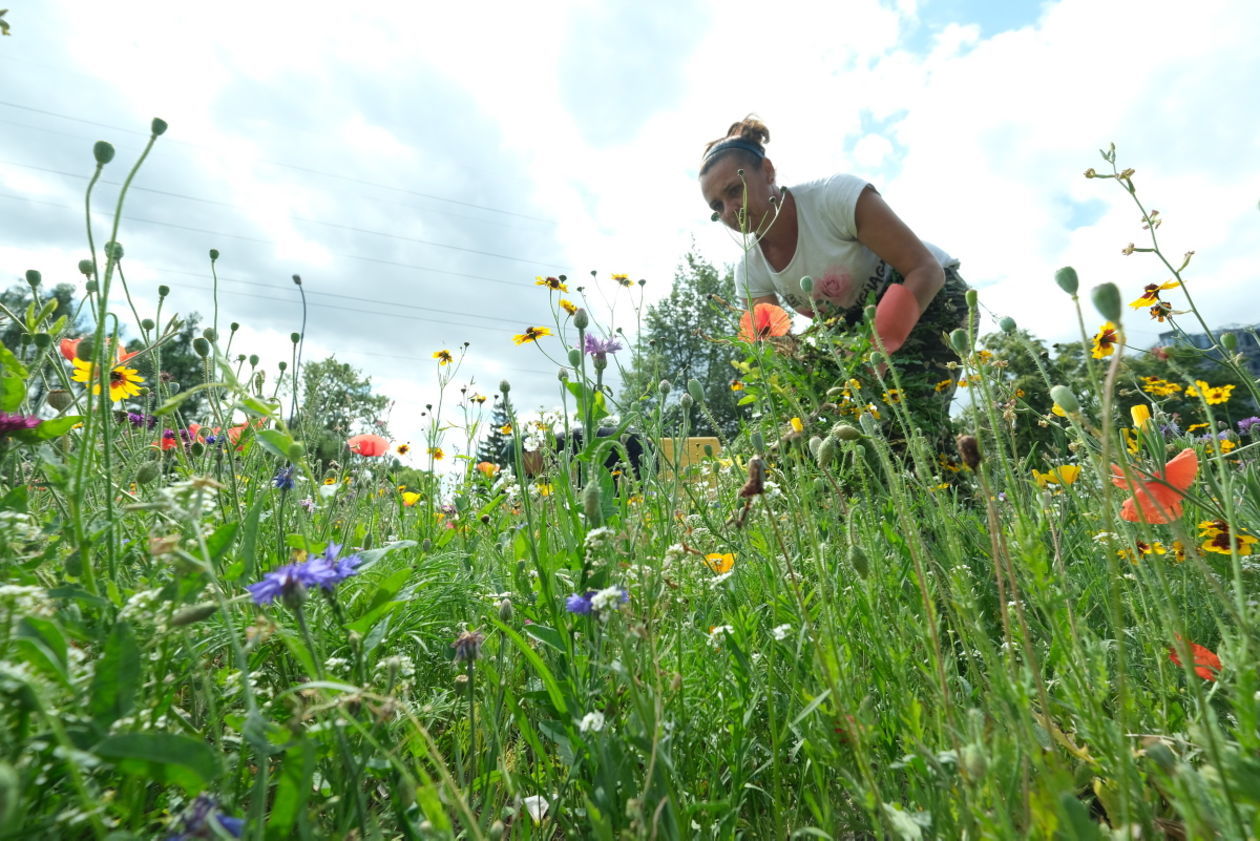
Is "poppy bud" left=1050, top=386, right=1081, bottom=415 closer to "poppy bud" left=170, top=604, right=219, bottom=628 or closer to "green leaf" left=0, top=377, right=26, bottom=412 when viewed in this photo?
"poppy bud" left=170, top=604, right=219, bottom=628

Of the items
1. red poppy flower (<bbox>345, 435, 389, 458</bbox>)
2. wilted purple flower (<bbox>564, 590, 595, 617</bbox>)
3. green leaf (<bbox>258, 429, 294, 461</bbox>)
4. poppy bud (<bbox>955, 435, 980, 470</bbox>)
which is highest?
red poppy flower (<bbox>345, 435, 389, 458</bbox>)

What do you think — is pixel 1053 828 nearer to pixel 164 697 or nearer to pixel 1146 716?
pixel 1146 716

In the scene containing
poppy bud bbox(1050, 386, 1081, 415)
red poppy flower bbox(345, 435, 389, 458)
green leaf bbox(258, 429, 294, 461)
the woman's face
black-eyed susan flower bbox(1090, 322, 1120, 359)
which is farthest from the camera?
the woman's face

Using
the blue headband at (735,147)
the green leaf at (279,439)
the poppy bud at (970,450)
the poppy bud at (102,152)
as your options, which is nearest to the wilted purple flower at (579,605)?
the green leaf at (279,439)

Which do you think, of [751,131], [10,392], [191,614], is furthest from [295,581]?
[751,131]

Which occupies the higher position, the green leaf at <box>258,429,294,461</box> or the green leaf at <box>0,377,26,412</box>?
the green leaf at <box>0,377,26,412</box>

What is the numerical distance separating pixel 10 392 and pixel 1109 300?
4.07 ft

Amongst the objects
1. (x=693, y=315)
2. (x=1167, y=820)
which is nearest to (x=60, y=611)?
(x=1167, y=820)

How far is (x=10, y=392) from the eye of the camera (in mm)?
855

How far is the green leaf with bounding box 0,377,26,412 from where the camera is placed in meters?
0.85

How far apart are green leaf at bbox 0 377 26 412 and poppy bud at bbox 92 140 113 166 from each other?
0.30m

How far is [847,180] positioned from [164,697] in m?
3.31

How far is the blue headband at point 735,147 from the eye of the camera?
3.50m

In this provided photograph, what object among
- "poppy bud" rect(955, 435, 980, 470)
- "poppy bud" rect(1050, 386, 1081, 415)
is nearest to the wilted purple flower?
"poppy bud" rect(955, 435, 980, 470)
